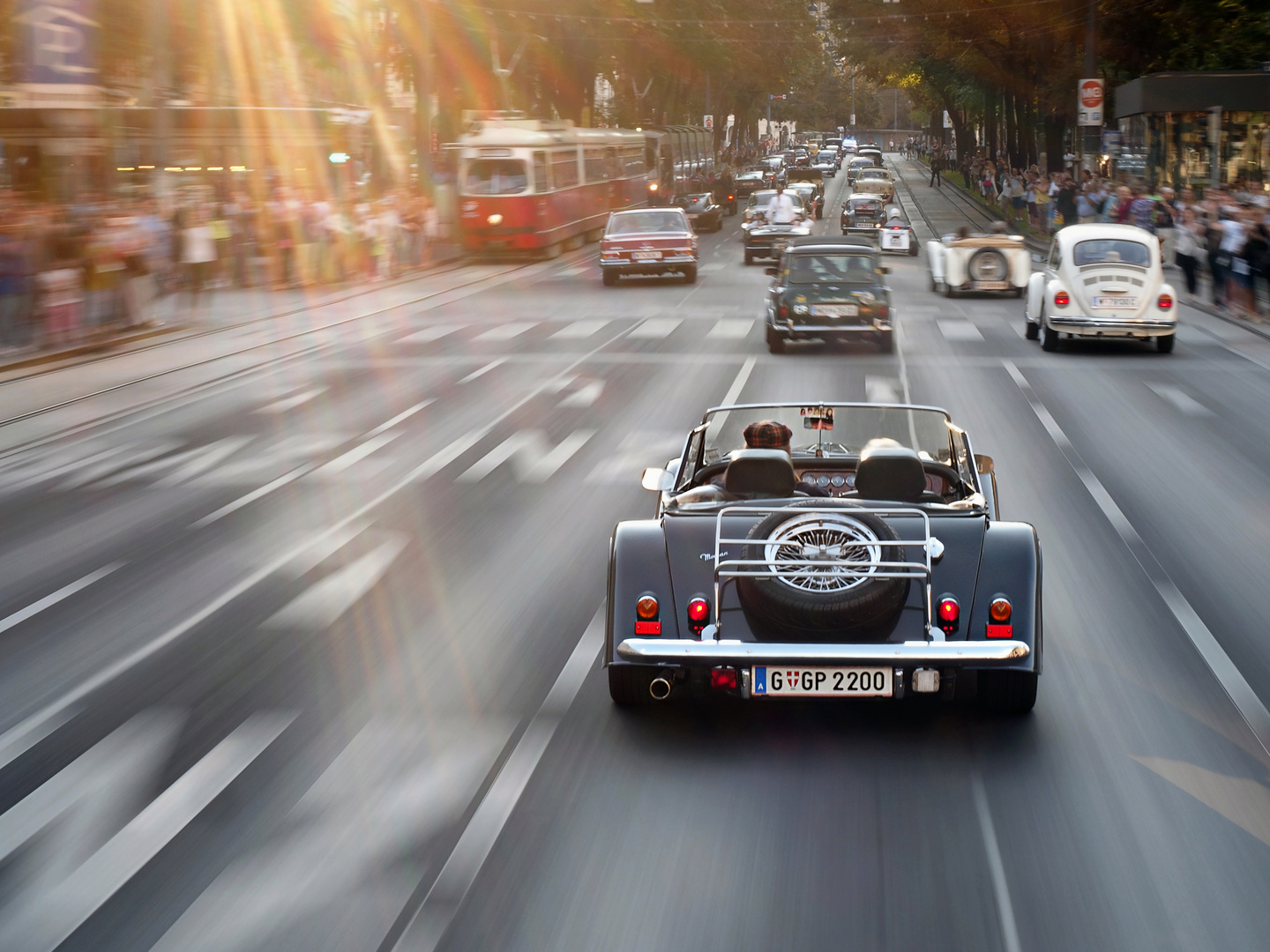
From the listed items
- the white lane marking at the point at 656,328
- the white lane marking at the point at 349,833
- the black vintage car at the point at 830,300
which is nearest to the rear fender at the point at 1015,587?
the white lane marking at the point at 349,833

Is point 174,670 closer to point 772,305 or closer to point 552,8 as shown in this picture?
point 772,305

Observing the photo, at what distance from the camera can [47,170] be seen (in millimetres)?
38375

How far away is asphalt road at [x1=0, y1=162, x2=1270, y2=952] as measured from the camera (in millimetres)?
4809

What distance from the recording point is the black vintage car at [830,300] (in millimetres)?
21016

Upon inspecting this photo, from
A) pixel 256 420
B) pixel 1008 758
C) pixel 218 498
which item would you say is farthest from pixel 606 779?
pixel 256 420

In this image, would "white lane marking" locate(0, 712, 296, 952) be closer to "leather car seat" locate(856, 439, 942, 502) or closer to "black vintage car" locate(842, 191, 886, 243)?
"leather car seat" locate(856, 439, 942, 502)

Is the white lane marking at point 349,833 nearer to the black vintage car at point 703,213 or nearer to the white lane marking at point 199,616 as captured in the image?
the white lane marking at point 199,616

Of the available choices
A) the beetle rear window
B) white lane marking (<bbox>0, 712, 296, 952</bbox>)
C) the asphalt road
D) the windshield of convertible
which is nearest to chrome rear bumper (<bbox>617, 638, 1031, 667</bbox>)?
the asphalt road

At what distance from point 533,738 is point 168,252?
2432 cm

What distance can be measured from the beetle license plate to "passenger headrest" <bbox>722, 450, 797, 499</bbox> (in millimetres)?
14549

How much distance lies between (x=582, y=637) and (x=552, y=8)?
50.8 m

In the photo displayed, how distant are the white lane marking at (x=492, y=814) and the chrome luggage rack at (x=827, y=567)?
0.88m

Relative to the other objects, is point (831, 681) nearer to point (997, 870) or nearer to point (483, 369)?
point (997, 870)

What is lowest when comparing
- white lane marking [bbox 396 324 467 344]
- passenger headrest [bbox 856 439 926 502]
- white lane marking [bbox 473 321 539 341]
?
white lane marking [bbox 473 321 539 341]
